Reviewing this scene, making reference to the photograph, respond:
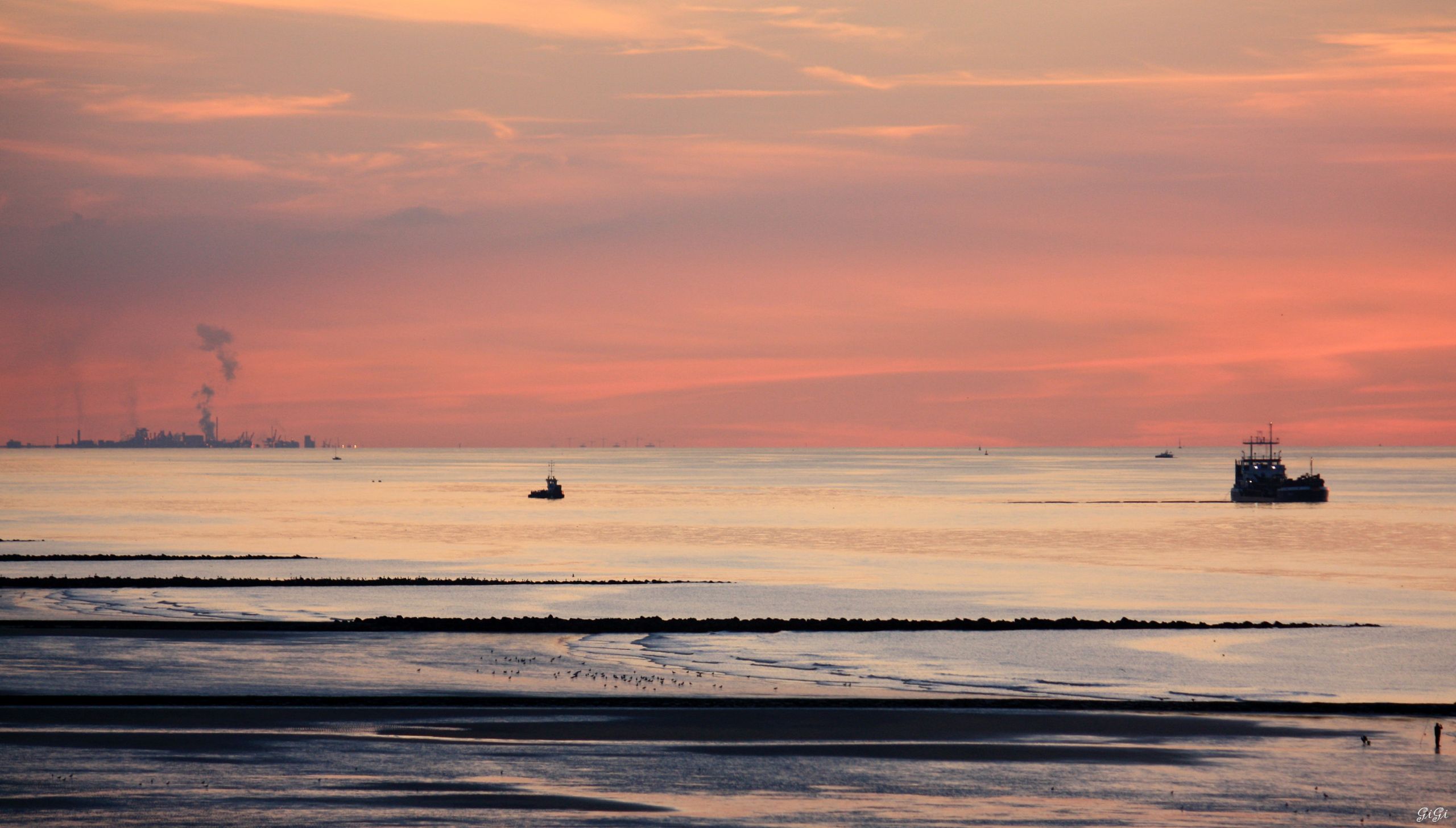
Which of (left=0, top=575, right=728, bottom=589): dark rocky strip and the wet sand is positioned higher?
(left=0, top=575, right=728, bottom=589): dark rocky strip

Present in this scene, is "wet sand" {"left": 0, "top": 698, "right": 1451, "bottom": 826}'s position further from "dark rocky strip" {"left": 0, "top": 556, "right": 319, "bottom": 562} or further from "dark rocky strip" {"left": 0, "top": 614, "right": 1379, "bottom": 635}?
"dark rocky strip" {"left": 0, "top": 556, "right": 319, "bottom": 562}

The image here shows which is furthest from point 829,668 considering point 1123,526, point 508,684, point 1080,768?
point 1123,526

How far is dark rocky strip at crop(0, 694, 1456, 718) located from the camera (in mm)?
34469

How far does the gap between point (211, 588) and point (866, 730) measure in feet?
155

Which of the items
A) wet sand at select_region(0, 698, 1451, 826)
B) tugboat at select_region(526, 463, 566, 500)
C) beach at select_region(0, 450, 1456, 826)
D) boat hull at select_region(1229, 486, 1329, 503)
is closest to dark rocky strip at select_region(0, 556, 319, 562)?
beach at select_region(0, 450, 1456, 826)

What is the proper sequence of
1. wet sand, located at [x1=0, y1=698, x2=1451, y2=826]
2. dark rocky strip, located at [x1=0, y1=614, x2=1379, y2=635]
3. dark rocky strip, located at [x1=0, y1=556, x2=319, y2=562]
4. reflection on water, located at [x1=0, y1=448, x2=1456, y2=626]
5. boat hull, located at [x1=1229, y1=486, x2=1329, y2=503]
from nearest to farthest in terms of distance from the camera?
wet sand, located at [x1=0, y1=698, x2=1451, y2=826] → dark rocky strip, located at [x1=0, y1=614, x2=1379, y2=635] → reflection on water, located at [x1=0, y1=448, x2=1456, y2=626] → dark rocky strip, located at [x1=0, y1=556, x2=319, y2=562] → boat hull, located at [x1=1229, y1=486, x2=1329, y2=503]

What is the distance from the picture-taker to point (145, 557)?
89.8m

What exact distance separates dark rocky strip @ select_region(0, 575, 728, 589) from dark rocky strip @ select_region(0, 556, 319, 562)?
11.9 m

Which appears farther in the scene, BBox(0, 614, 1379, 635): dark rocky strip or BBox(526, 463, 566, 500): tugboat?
BBox(526, 463, 566, 500): tugboat

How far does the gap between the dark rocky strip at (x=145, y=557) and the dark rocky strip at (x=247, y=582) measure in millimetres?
11851

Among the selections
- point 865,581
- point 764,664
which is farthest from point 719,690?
point 865,581

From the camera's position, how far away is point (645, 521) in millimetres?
141375

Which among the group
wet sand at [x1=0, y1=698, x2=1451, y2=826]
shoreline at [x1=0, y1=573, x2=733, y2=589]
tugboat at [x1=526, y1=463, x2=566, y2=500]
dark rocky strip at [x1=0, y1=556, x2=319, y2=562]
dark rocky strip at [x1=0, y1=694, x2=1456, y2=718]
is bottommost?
wet sand at [x1=0, y1=698, x2=1451, y2=826]

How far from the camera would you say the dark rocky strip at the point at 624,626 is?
169 feet
